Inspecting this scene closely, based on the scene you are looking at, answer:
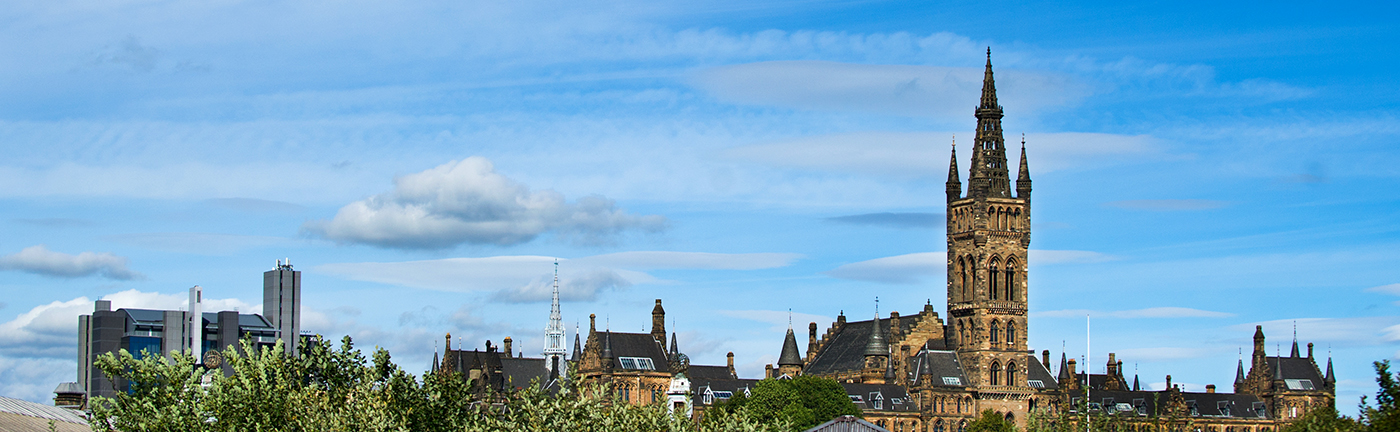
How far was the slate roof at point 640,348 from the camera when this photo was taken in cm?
18388

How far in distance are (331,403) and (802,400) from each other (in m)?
112

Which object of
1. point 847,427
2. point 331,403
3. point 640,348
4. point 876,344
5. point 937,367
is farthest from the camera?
point 876,344

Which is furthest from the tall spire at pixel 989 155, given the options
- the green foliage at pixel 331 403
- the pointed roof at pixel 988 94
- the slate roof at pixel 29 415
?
the green foliage at pixel 331 403

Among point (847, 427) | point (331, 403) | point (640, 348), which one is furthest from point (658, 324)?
point (331, 403)

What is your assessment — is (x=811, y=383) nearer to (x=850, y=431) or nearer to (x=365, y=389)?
(x=850, y=431)

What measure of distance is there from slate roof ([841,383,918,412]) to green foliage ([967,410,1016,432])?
7436mm

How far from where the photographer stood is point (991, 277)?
188 meters

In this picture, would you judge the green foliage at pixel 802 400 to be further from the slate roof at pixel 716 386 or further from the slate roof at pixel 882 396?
the slate roof at pixel 716 386

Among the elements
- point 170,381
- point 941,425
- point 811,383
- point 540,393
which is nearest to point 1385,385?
point 540,393

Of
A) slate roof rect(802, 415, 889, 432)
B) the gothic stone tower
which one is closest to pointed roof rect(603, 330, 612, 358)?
the gothic stone tower

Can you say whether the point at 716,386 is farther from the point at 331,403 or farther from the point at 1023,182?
the point at 331,403

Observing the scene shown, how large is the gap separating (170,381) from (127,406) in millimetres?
1661

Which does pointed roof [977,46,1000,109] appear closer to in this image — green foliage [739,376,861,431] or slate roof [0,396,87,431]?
green foliage [739,376,861,431]

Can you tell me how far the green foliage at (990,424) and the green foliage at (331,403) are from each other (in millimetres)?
123232
